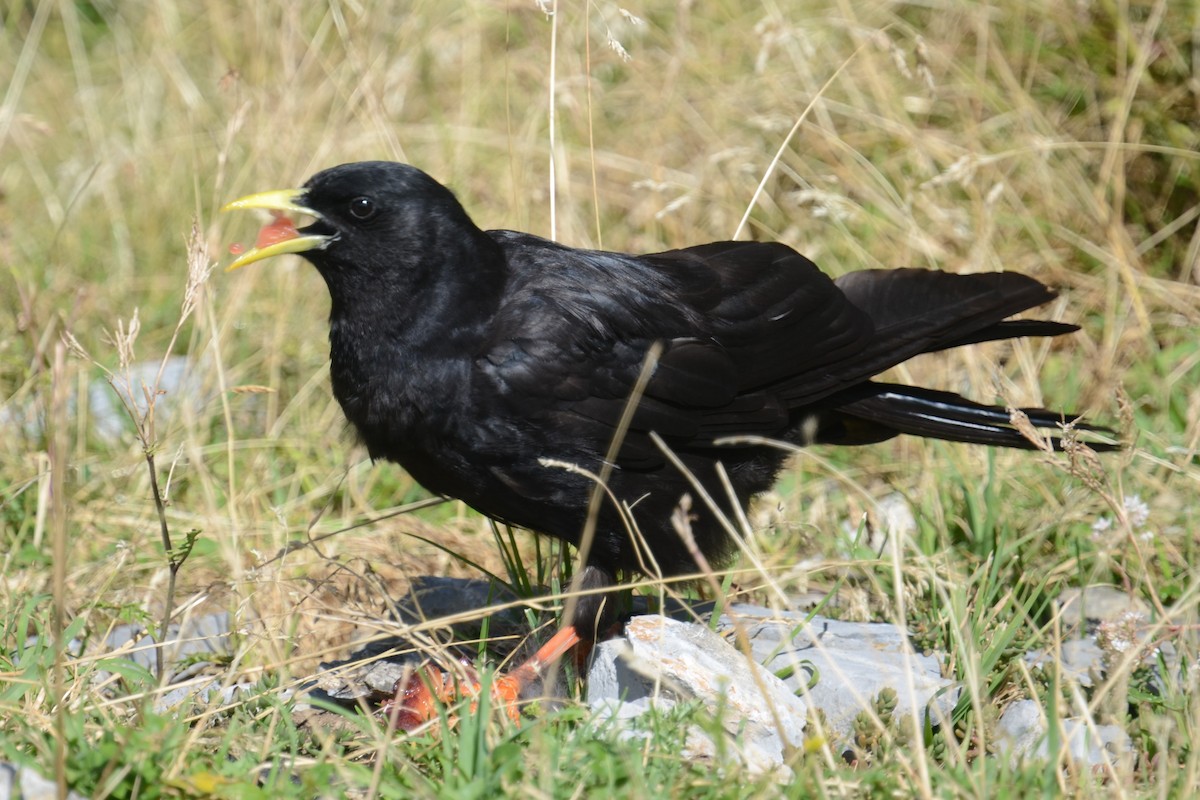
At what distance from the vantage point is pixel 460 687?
10.6 feet

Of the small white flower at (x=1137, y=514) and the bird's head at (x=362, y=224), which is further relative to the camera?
the small white flower at (x=1137, y=514)

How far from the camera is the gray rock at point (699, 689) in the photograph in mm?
2664

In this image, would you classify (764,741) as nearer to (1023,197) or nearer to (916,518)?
(916,518)

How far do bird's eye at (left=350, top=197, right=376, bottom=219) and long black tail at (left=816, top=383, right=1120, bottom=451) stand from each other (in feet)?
5.08

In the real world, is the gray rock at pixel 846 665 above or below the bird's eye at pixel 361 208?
below

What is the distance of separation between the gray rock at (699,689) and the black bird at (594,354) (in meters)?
0.34

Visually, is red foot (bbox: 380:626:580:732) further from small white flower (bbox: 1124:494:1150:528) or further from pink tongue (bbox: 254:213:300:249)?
small white flower (bbox: 1124:494:1150:528)

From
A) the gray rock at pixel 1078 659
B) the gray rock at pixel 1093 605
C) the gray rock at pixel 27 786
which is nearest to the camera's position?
the gray rock at pixel 27 786

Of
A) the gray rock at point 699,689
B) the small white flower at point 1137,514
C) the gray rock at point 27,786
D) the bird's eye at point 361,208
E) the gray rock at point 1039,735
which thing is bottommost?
the gray rock at point 1039,735

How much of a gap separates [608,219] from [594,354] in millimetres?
2937

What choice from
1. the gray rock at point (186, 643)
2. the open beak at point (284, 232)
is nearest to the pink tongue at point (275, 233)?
the open beak at point (284, 232)

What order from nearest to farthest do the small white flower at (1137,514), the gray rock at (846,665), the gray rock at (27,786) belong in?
the gray rock at (27,786) < the gray rock at (846,665) < the small white flower at (1137,514)

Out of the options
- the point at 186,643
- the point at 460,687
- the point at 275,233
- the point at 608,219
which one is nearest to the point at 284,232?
the point at 275,233

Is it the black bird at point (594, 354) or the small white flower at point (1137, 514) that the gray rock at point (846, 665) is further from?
the small white flower at point (1137, 514)
